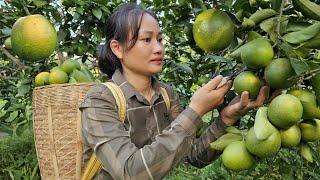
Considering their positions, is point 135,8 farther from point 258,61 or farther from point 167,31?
point 167,31

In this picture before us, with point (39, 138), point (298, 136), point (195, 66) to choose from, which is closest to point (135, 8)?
point (195, 66)

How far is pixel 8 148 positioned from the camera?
4.49m

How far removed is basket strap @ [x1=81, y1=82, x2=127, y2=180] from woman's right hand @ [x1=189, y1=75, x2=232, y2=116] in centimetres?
30

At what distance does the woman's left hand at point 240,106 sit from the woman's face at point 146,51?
305 mm

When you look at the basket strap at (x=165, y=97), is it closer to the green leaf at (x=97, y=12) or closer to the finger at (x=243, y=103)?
the finger at (x=243, y=103)

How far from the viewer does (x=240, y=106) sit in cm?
122

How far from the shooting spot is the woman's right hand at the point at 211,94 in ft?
4.00

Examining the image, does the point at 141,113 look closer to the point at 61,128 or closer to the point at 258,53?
the point at 61,128

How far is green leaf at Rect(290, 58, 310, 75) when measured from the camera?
0.89m

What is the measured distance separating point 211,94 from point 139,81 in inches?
18.8

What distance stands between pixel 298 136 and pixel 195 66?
91cm

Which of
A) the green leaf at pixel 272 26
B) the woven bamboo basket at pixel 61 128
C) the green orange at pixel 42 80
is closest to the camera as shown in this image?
the green leaf at pixel 272 26

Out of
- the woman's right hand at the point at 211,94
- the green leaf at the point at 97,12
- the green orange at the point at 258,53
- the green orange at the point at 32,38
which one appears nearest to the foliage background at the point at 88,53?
the green leaf at the point at 97,12

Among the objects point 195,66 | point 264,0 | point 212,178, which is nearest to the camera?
point 264,0
